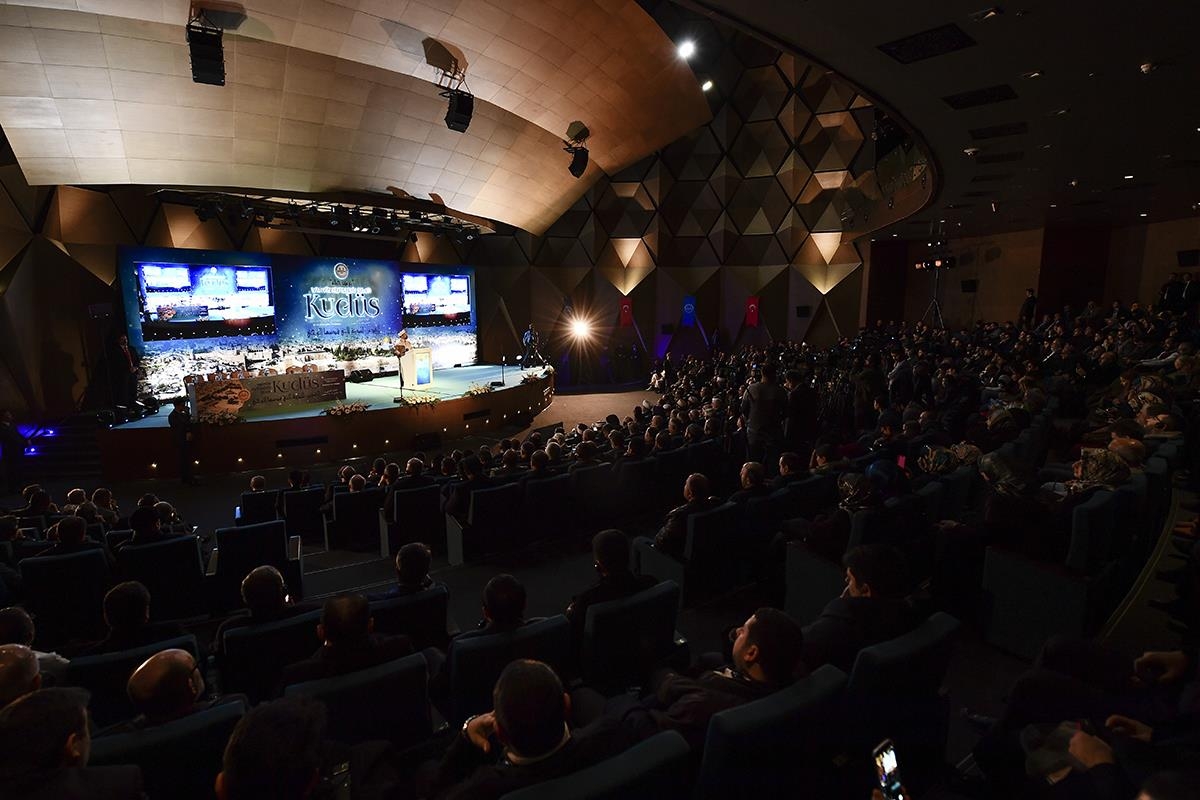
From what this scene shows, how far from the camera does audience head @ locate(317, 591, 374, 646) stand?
2.06 meters

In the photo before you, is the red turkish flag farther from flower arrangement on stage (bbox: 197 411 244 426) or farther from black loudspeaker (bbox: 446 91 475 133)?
flower arrangement on stage (bbox: 197 411 244 426)

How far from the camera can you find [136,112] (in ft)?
30.1

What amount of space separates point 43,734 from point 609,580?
6.05ft

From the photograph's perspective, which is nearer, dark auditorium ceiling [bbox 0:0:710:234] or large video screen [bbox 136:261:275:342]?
dark auditorium ceiling [bbox 0:0:710:234]

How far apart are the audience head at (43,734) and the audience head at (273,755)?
1.46 ft

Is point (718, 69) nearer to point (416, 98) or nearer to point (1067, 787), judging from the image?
point (416, 98)

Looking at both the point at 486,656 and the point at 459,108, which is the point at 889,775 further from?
the point at 459,108

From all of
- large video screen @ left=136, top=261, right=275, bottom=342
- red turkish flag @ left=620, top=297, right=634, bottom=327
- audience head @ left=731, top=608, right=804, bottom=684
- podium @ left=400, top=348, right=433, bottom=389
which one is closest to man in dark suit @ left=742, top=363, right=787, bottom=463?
audience head @ left=731, top=608, right=804, bottom=684

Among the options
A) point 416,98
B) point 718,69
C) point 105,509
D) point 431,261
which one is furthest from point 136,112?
point 718,69

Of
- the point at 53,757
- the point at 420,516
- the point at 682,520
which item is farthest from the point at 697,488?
the point at 53,757

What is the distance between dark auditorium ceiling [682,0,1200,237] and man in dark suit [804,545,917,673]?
3777mm

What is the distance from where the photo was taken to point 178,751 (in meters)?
1.58

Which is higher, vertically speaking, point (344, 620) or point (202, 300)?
point (202, 300)

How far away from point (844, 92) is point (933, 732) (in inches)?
736
